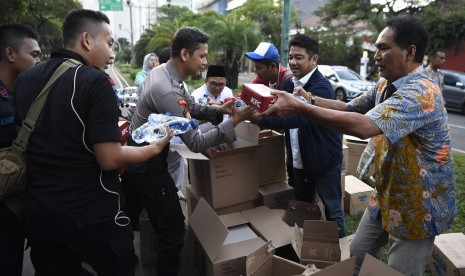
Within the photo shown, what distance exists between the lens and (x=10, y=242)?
214cm

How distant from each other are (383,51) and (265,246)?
1.31 m

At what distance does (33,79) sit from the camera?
5.56 ft

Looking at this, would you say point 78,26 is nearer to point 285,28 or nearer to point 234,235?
point 234,235

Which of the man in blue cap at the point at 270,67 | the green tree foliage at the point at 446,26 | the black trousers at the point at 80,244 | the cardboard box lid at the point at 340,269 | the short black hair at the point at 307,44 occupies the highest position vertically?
the green tree foliage at the point at 446,26

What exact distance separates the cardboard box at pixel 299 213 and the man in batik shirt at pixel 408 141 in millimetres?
848

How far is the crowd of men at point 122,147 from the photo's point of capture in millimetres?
1639

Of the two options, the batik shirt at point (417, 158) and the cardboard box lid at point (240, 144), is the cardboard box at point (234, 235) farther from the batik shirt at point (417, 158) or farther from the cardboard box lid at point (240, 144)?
the batik shirt at point (417, 158)

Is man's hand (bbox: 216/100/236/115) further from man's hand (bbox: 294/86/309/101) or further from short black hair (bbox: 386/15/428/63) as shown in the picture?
short black hair (bbox: 386/15/428/63)

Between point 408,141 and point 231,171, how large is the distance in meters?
1.27

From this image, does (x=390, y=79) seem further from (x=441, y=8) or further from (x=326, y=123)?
(x=441, y=8)

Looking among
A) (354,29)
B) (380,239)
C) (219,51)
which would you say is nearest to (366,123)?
(380,239)

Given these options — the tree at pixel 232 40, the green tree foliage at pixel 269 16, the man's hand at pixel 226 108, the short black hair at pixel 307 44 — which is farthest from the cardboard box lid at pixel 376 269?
the green tree foliage at pixel 269 16

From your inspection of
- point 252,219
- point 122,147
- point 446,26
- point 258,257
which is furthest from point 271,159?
point 446,26

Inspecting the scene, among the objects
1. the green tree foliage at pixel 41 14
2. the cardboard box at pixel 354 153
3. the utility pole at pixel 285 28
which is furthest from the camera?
the green tree foliage at pixel 41 14
